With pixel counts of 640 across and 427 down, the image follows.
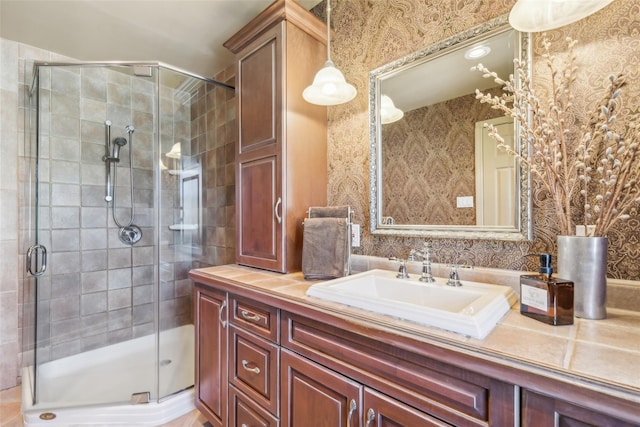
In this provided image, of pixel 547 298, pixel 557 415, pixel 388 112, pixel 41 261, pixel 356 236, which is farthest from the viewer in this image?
pixel 41 261

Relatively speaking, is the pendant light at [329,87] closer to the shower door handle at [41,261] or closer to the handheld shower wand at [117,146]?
the handheld shower wand at [117,146]

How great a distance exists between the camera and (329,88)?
1.32m

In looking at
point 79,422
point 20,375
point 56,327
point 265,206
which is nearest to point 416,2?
point 265,206

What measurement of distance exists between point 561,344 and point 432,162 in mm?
877

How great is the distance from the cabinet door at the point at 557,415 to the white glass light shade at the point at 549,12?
3.37 feet

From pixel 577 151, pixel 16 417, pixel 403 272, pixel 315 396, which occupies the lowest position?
pixel 16 417

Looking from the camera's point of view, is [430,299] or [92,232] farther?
[92,232]

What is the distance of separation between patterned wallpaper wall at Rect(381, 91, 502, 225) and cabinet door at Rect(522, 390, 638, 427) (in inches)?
29.8

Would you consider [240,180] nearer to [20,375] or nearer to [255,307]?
[255,307]

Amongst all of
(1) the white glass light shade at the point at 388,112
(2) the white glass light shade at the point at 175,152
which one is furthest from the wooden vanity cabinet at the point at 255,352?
(2) the white glass light shade at the point at 175,152

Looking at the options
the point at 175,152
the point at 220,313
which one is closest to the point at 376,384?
the point at 220,313

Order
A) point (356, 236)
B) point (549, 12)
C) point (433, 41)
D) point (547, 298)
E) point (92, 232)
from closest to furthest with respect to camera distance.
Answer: point (547, 298) → point (549, 12) → point (433, 41) → point (356, 236) → point (92, 232)

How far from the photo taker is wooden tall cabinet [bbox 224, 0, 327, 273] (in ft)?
5.07

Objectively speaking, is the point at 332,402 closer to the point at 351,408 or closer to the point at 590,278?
the point at 351,408
